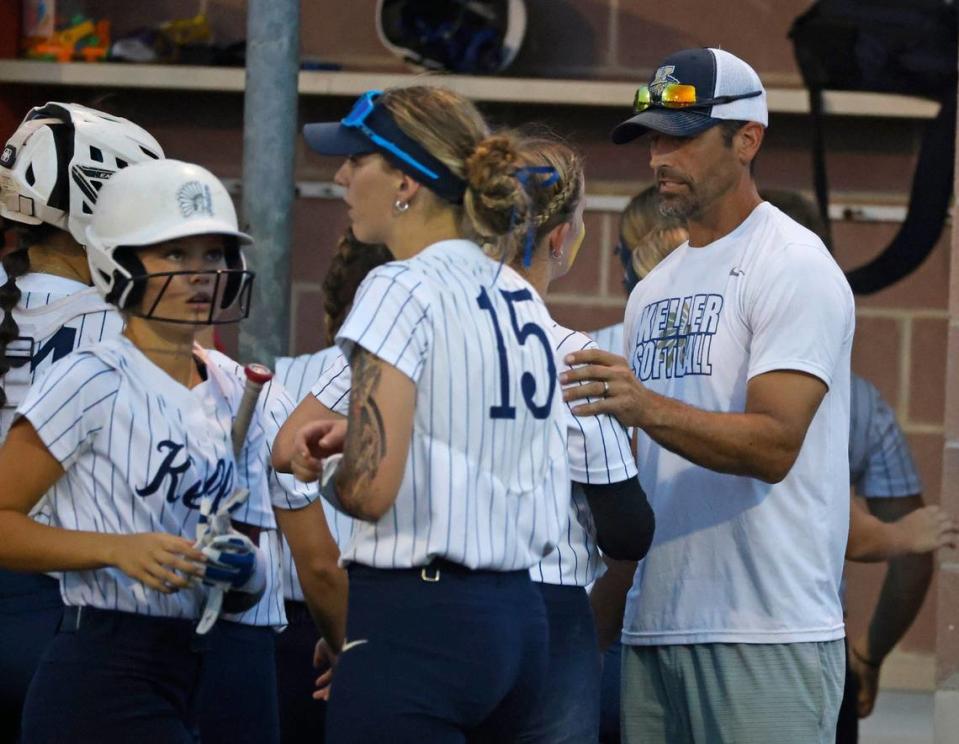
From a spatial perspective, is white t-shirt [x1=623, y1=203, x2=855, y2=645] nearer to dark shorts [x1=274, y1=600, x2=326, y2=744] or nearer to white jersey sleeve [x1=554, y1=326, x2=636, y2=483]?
white jersey sleeve [x1=554, y1=326, x2=636, y2=483]

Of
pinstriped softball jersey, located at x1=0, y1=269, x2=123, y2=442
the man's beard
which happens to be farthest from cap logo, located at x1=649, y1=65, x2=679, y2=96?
pinstriped softball jersey, located at x1=0, y1=269, x2=123, y2=442

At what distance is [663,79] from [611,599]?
117 cm

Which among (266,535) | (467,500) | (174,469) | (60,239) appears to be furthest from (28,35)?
(467,500)

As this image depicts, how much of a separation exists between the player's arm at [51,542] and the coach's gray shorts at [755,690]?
3.75 feet

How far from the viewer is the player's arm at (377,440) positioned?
258cm

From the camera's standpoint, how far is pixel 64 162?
3615 mm

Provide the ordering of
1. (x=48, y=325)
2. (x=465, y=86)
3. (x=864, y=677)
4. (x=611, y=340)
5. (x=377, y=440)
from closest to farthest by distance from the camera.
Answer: (x=377, y=440)
(x=48, y=325)
(x=611, y=340)
(x=864, y=677)
(x=465, y=86)

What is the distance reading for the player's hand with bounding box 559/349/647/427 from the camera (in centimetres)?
311

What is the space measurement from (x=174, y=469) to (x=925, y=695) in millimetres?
4380

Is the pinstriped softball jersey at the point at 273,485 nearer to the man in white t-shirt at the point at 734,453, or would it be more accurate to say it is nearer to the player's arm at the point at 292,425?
the player's arm at the point at 292,425

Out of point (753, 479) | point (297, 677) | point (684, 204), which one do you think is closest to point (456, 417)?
point (753, 479)

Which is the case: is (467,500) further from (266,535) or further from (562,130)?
(562,130)

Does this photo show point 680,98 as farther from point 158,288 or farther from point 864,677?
point 864,677

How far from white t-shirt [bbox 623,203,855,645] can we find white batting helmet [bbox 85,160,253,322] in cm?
97
